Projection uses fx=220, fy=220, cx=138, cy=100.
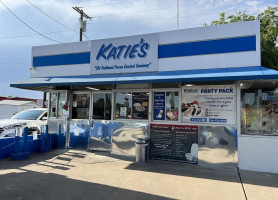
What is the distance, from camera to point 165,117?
24.9 feet

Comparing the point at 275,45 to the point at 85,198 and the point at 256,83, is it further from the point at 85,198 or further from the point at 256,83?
the point at 85,198

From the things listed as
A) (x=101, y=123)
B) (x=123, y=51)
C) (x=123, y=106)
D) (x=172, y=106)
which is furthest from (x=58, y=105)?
(x=172, y=106)

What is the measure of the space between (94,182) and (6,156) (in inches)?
161

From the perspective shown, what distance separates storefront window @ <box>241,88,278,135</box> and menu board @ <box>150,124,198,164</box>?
5.06ft

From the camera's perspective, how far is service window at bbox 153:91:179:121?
750cm

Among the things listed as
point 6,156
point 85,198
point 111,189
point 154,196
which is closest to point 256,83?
point 154,196

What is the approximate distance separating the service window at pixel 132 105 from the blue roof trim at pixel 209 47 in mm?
1648

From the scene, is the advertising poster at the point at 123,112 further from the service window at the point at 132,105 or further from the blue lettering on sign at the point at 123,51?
the blue lettering on sign at the point at 123,51

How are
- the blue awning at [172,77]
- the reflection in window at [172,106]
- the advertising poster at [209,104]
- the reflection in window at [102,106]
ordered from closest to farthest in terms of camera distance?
the blue awning at [172,77] → the advertising poster at [209,104] → the reflection in window at [172,106] → the reflection in window at [102,106]

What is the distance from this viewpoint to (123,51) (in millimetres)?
8211

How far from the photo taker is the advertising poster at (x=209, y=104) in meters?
6.80

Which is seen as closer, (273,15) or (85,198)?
(85,198)

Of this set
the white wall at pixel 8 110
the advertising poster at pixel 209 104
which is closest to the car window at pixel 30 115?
the advertising poster at pixel 209 104

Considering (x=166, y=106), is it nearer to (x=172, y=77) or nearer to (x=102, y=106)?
(x=172, y=77)
